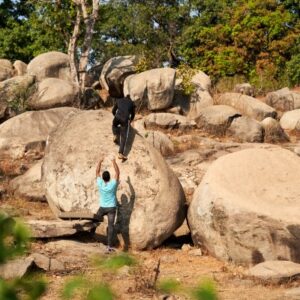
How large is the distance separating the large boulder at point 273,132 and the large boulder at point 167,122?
7.61ft

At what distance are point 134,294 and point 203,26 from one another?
89.3 feet

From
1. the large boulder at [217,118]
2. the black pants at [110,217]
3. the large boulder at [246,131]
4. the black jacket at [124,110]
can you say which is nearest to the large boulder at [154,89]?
the large boulder at [217,118]

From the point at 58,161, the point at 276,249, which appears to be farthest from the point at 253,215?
the point at 58,161

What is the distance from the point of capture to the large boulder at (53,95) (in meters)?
19.7

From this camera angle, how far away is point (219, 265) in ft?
29.3

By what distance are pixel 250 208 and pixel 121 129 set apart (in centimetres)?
287

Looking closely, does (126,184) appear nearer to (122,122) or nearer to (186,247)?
(122,122)

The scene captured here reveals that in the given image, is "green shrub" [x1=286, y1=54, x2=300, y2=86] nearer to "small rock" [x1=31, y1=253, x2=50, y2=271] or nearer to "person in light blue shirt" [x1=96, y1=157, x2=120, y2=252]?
"person in light blue shirt" [x1=96, y1=157, x2=120, y2=252]

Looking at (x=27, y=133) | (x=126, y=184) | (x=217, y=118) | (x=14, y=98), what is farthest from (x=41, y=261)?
(x=14, y=98)

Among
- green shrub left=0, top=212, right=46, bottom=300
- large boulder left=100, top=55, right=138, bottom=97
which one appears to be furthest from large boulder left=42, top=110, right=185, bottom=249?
large boulder left=100, top=55, right=138, bottom=97

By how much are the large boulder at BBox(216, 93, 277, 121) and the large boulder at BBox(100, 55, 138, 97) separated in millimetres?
3766

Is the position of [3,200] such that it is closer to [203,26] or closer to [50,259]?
[50,259]

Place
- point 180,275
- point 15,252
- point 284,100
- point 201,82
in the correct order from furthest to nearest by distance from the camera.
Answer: point 284,100 < point 201,82 < point 180,275 < point 15,252

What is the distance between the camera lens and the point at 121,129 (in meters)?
10.3
